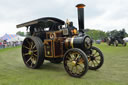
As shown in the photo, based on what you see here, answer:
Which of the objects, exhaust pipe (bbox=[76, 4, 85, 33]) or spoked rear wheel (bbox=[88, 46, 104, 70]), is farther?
spoked rear wheel (bbox=[88, 46, 104, 70])

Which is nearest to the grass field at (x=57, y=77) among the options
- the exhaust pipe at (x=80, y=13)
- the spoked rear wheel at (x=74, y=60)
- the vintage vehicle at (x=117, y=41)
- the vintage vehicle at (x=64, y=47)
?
the spoked rear wheel at (x=74, y=60)

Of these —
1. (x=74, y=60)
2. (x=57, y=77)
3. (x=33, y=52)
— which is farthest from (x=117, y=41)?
(x=57, y=77)

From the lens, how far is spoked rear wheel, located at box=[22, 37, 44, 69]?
14.8 ft

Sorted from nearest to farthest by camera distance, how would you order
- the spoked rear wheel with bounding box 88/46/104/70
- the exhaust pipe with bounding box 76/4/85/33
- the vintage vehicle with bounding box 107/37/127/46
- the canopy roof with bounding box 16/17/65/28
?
the exhaust pipe with bounding box 76/4/85/33 < the spoked rear wheel with bounding box 88/46/104/70 < the canopy roof with bounding box 16/17/65/28 < the vintage vehicle with bounding box 107/37/127/46

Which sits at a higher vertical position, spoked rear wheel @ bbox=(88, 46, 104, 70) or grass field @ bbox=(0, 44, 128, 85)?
spoked rear wheel @ bbox=(88, 46, 104, 70)

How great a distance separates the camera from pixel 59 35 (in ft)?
15.3

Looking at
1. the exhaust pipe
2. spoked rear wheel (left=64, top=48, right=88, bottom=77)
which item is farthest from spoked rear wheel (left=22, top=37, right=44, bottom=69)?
the exhaust pipe

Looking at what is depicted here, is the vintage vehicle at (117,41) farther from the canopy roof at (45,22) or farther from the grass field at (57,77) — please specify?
the canopy roof at (45,22)

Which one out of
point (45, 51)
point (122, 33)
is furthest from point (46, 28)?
point (122, 33)

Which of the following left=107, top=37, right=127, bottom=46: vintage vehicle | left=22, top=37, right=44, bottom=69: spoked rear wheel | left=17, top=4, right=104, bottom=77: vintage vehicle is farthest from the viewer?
left=107, top=37, right=127, bottom=46: vintage vehicle

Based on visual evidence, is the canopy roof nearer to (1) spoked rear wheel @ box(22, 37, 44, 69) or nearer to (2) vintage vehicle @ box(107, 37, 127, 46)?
(1) spoked rear wheel @ box(22, 37, 44, 69)

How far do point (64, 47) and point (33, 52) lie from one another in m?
1.38

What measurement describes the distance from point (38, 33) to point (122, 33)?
16577 millimetres

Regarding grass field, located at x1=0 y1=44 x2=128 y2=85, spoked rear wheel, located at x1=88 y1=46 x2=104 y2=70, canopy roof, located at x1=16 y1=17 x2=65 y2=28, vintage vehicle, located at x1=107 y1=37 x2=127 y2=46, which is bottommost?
grass field, located at x1=0 y1=44 x2=128 y2=85
